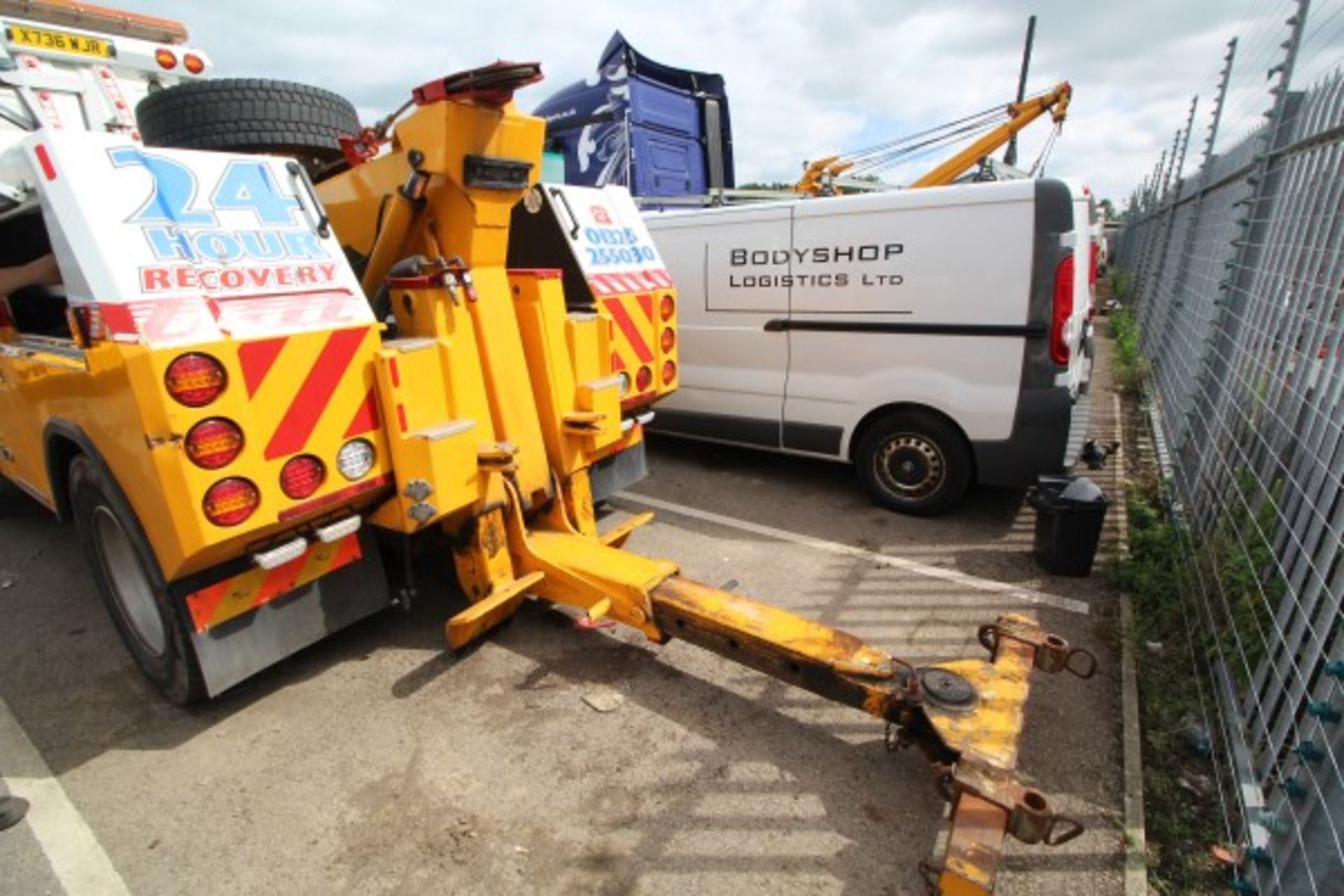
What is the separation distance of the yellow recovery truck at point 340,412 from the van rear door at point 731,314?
5.33ft

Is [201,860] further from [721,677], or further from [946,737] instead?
[946,737]

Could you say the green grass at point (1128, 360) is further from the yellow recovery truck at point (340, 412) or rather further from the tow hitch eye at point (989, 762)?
the tow hitch eye at point (989, 762)

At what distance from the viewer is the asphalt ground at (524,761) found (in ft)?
7.02

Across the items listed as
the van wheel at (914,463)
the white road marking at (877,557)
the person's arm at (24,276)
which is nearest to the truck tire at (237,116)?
the person's arm at (24,276)

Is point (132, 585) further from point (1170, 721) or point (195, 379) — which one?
point (1170, 721)

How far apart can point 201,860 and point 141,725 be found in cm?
94

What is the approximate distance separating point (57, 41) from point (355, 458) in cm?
397

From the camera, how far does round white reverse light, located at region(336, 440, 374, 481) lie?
258 centimetres

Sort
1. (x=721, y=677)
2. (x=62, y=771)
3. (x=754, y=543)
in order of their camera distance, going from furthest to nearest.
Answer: (x=754, y=543) < (x=721, y=677) < (x=62, y=771)

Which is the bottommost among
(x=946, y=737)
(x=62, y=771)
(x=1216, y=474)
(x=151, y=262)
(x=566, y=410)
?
(x=62, y=771)

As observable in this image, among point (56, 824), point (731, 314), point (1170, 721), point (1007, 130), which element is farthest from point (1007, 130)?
point (56, 824)

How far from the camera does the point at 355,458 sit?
2.63 meters

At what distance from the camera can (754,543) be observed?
4363mm

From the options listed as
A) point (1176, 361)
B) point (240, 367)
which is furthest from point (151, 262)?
point (1176, 361)
